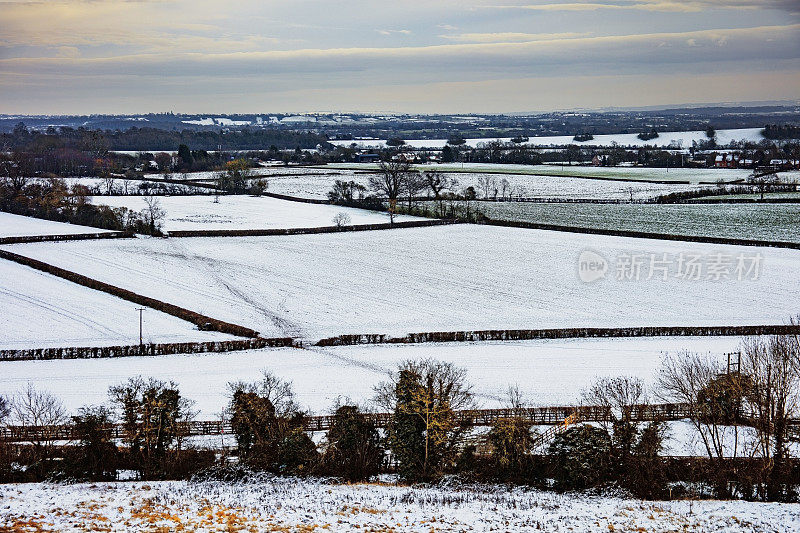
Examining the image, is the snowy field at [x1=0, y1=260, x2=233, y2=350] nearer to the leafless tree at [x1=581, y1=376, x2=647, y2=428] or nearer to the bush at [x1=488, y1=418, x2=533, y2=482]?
the leafless tree at [x1=581, y1=376, x2=647, y2=428]

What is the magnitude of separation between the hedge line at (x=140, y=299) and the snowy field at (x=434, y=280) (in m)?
1.00

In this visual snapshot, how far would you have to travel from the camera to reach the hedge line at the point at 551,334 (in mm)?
35156

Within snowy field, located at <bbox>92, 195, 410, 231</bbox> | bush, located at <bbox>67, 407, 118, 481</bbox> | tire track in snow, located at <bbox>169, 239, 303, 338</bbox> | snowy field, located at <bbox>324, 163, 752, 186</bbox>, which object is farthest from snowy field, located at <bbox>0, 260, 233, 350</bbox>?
snowy field, located at <bbox>324, 163, 752, 186</bbox>

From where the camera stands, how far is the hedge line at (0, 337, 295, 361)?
33125mm

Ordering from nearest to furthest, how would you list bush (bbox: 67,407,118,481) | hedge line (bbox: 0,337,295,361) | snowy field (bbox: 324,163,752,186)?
bush (bbox: 67,407,118,481)
hedge line (bbox: 0,337,295,361)
snowy field (bbox: 324,163,752,186)

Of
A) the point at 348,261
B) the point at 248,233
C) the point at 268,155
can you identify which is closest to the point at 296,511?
the point at 348,261

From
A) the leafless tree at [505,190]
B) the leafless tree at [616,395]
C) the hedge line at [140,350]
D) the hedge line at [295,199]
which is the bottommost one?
the leafless tree at [616,395]

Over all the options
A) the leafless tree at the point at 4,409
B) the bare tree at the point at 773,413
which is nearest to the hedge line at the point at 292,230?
the leafless tree at the point at 4,409

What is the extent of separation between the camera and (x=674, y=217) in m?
65.4

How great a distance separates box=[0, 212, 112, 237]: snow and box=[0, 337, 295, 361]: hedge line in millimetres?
28537

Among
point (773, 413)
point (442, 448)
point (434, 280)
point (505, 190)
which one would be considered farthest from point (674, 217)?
point (442, 448)

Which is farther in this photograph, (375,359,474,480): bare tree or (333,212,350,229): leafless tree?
(333,212,350,229): leafless tree

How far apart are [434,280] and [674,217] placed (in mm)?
28811

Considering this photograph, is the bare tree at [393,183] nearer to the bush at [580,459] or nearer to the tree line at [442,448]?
the tree line at [442,448]
